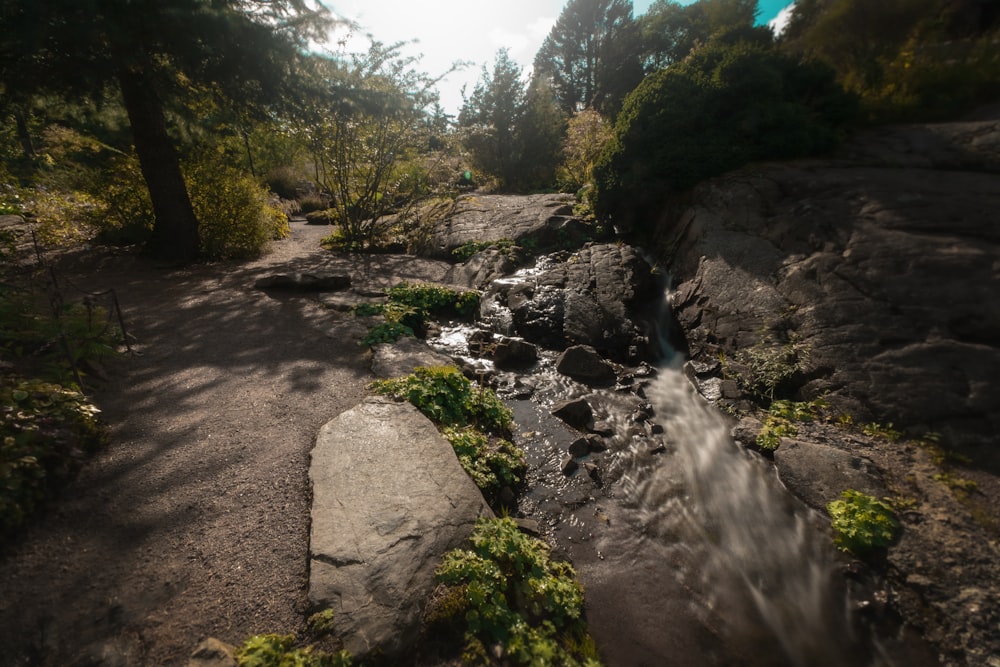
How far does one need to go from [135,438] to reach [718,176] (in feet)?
34.3

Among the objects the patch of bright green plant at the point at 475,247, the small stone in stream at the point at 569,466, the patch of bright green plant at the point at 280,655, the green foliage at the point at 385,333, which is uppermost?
the patch of bright green plant at the point at 475,247

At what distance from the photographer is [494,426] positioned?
5133 millimetres

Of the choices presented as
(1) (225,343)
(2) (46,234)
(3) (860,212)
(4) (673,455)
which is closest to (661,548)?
(4) (673,455)

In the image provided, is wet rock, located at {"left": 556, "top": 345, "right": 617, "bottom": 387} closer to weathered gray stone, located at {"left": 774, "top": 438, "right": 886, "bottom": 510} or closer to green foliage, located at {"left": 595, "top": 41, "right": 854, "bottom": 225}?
weathered gray stone, located at {"left": 774, "top": 438, "right": 886, "bottom": 510}

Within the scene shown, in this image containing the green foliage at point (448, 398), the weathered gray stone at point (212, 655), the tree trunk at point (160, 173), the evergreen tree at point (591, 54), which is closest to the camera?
the weathered gray stone at point (212, 655)

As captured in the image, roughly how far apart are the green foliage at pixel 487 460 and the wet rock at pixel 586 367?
2.27m

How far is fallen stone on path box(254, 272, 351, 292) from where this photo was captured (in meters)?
8.69

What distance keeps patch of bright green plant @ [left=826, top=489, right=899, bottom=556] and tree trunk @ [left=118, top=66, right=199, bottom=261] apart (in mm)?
12193

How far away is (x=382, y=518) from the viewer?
3.12 meters

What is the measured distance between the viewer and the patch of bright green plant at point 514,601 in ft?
8.60

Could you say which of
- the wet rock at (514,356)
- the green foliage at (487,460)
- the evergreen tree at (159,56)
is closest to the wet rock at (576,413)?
the green foliage at (487,460)

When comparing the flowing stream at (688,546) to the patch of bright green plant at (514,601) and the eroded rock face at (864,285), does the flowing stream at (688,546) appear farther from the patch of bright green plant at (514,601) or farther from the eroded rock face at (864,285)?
the eroded rock face at (864,285)

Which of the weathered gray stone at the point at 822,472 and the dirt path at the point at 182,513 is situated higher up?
the dirt path at the point at 182,513

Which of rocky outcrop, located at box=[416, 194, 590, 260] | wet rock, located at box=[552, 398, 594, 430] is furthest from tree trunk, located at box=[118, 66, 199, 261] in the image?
wet rock, located at box=[552, 398, 594, 430]
